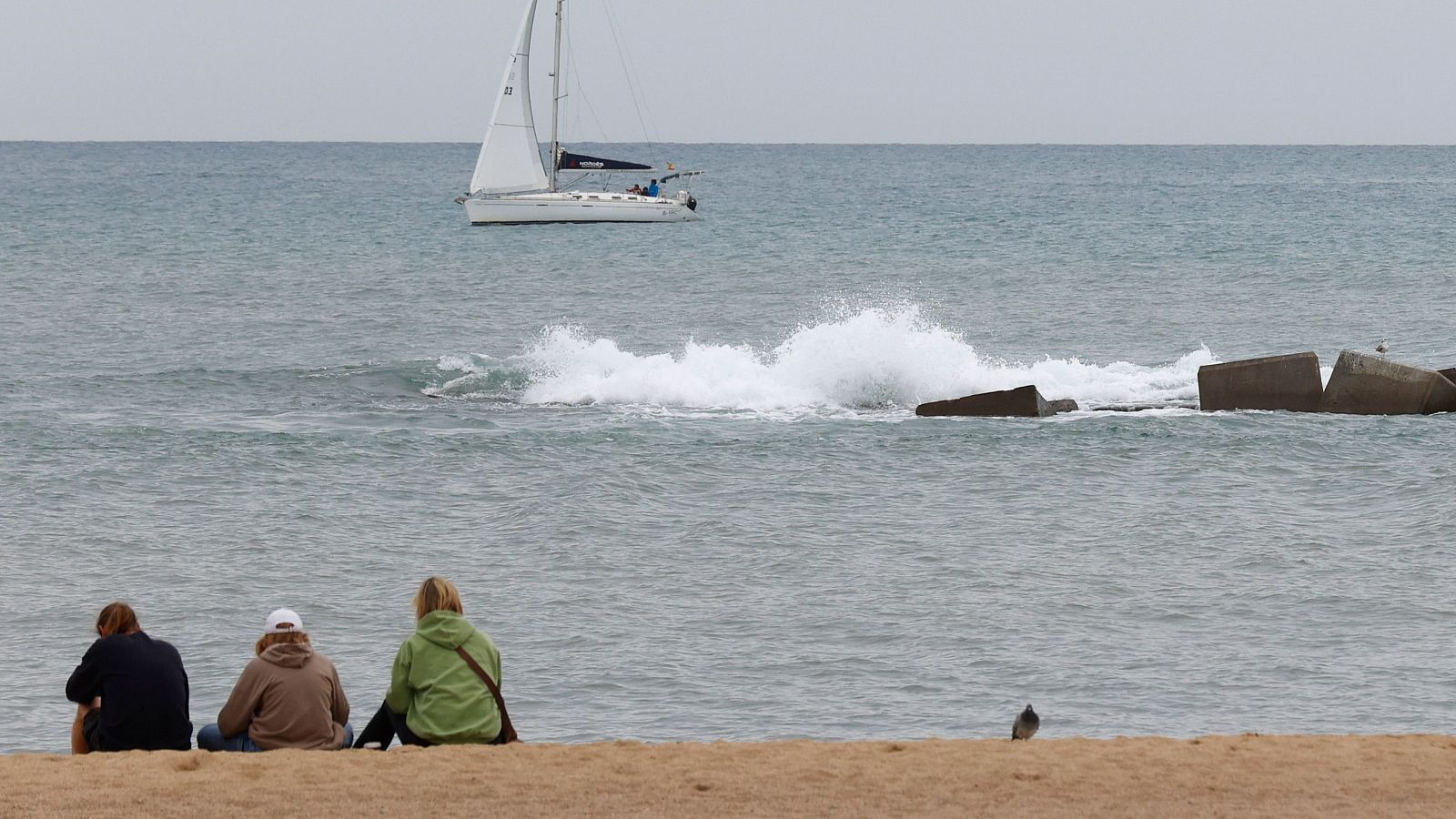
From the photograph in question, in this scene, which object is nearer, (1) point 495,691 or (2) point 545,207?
(1) point 495,691

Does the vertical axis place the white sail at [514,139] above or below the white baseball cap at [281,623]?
above

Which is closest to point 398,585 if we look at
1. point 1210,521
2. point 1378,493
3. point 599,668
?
point 599,668

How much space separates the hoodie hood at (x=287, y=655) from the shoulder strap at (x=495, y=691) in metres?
0.76

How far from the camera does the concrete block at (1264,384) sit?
68.9 feet

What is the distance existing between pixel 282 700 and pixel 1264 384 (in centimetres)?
1631

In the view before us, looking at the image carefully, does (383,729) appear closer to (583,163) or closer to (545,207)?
(583,163)

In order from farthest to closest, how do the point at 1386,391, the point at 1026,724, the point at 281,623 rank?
1. the point at 1386,391
2. the point at 1026,724
3. the point at 281,623

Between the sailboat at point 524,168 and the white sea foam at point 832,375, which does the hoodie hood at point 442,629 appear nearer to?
the white sea foam at point 832,375

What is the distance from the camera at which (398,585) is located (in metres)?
13.4

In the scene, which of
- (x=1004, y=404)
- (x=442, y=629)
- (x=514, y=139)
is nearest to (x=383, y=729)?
(x=442, y=629)

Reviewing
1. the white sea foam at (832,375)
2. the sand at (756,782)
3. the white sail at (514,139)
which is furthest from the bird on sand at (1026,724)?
the white sail at (514,139)

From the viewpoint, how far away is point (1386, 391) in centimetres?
2084

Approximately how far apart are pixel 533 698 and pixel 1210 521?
7.67m

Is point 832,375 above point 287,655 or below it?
below
